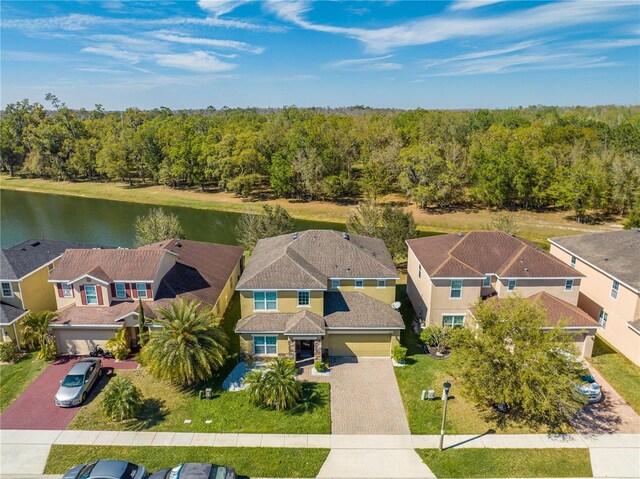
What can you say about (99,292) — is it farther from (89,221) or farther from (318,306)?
(89,221)

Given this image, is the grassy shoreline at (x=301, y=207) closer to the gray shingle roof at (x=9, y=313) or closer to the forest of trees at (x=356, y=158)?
the forest of trees at (x=356, y=158)

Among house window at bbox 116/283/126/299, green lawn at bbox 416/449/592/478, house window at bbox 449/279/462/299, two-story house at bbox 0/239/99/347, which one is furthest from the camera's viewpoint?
house window at bbox 449/279/462/299

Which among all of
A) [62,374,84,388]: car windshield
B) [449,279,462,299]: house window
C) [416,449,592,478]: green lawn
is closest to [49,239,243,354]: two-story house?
[62,374,84,388]: car windshield

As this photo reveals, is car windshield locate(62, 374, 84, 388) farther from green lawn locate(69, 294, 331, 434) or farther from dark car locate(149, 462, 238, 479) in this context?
dark car locate(149, 462, 238, 479)

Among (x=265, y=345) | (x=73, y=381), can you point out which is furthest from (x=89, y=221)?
(x=265, y=345)

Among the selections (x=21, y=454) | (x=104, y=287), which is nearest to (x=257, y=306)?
(x=104, y=287)
